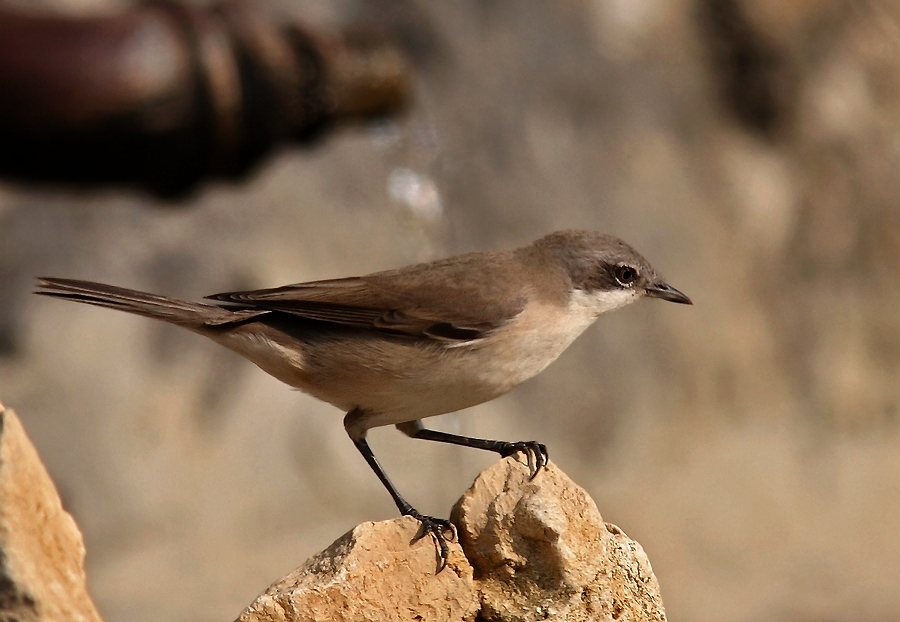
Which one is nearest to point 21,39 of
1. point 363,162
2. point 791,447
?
point 363,162

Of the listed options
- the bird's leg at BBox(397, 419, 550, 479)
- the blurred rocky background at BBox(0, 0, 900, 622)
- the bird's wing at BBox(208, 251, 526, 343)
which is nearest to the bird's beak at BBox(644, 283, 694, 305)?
the bird's wing at BBox(208, 251, 526, 343)

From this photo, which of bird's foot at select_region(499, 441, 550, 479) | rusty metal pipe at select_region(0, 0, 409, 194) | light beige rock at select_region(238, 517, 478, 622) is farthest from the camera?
rusty metal pipe at select_region(0, 0, 409, 194)

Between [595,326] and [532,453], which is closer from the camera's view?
[532,453]

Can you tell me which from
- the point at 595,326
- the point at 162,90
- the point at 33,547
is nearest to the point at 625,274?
the point at 33,547

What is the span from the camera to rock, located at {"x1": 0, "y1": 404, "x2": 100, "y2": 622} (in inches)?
104

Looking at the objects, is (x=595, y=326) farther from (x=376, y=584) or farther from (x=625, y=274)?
(x=376, y=584)

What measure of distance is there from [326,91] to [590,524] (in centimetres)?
641

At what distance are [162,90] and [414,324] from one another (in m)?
4.53

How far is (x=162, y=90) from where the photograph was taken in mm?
8461

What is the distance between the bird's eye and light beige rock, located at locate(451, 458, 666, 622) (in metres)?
1.58

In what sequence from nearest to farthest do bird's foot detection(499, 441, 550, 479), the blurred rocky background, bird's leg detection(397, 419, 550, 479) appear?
bird's foot detection(499, 441, 550, 479), bird's leg detection(397, 419, 550, 479), the blurred rocky background

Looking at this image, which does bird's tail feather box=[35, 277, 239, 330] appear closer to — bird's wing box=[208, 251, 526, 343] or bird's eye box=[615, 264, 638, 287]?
bird's wing box=[208, 251, 526, 343]

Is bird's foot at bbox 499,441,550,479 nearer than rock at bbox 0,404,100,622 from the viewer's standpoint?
No

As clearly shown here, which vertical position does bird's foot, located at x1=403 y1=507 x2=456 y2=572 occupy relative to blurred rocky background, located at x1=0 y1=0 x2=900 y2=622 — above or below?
below
